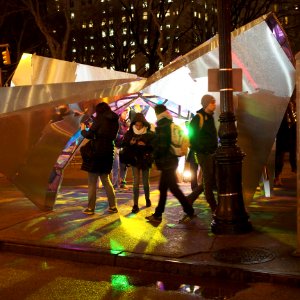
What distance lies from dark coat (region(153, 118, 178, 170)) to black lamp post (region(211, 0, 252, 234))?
37.3 inches

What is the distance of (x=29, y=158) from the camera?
29.5ft

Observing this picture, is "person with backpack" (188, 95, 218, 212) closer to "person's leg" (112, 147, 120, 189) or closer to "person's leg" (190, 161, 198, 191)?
"person's leg" (190, 161, 198, 191)

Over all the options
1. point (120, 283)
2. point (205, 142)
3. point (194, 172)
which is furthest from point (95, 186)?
point (120, 283)

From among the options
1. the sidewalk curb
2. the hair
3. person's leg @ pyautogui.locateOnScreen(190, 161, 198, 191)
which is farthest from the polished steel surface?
the sidewalk curb

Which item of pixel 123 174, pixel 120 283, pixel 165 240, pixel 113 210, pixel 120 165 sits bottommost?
pixel 120 283

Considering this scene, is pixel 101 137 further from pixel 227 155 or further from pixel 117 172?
pixel 117 172

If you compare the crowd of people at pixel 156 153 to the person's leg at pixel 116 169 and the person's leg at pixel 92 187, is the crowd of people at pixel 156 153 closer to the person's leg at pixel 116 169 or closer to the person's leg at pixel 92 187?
the person's leg at pixel 92 187

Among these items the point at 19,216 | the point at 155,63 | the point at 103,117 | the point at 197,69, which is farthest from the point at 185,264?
the point at 155,63

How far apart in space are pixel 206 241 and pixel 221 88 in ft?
7.01

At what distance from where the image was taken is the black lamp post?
701 centimetres

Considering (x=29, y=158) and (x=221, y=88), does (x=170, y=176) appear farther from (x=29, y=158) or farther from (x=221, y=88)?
(x=29, y=158)

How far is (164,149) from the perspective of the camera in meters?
7.83

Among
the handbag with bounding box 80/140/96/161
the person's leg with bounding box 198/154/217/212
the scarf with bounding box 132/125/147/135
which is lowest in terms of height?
the person's leg with bounding box 198/154/217/212

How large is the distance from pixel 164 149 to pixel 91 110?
6.89ft
